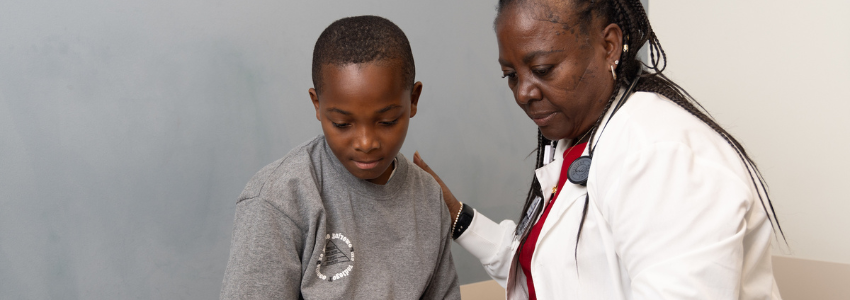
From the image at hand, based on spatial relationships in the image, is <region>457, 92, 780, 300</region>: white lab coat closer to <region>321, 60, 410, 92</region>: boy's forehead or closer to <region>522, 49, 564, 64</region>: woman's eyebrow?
<region>522, 49, 564, 64</region>: woman's eyebrow

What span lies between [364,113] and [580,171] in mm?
418

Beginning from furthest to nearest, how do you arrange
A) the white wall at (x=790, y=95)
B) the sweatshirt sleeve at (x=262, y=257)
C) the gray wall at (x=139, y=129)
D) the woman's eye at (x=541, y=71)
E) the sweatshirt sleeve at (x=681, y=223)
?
the white wall at (x=790, y=95) → the gray wall at (x=139, y=129) → the woman's eye at (x=541, y=71) → the sweatshirt sleeve at (x=262, y=257) → the sweatshirt sleeve at (x=681, y=223)

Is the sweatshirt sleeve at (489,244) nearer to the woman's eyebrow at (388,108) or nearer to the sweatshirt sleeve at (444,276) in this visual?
the sweatshirt sleeve at (444,276)

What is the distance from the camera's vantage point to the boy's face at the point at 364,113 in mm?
1004

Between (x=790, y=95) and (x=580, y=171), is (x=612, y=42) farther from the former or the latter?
(x=790, y=95)

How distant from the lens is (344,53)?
3.36 ft

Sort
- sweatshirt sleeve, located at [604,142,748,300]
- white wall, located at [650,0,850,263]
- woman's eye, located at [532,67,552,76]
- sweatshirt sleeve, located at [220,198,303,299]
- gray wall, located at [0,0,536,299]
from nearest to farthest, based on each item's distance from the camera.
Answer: sweatshirt sleeve, located at [604,142,748,300]
sweatshirt sleeve, located at [220,198,303,299]
woman's eye, located at [532,67,552,76]
gray wall, located at [0,0,536,299]
white wall, located at [650,0,850,263]

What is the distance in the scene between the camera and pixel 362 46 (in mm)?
1023

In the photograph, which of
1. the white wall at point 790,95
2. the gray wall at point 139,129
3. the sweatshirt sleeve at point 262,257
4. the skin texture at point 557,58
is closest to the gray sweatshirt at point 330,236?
the sweatshirt sleeve at point 262,257

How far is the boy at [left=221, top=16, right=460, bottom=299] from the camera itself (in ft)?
3.17

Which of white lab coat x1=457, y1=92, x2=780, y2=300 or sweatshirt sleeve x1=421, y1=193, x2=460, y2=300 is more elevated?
white lab coat x1=457, y1=92, x2=780, y2=300

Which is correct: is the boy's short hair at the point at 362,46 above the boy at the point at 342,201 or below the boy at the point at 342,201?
above

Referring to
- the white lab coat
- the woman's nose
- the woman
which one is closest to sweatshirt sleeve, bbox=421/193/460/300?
the woman

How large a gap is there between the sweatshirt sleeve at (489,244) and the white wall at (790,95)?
4.01ft
